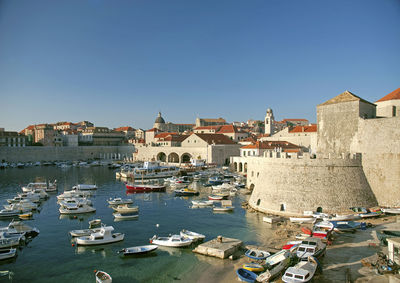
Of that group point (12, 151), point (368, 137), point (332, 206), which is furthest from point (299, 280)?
point (12, 151)

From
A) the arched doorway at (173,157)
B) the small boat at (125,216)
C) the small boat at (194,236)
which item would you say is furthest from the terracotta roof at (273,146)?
the small boat at (194,236)

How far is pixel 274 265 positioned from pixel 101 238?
10.8 m

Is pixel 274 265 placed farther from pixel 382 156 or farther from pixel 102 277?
pixel 382 156

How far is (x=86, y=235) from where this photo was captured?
65.5 feet

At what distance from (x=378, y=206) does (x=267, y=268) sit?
42.5 feet

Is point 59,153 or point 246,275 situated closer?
point 246,275

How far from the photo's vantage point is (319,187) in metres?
22.4

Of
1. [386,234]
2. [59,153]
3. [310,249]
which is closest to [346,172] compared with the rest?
[386,234]

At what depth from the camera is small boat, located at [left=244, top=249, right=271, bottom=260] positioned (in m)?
15.4

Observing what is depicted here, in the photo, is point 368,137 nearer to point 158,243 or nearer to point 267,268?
point 267,268

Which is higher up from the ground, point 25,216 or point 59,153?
point 59,153

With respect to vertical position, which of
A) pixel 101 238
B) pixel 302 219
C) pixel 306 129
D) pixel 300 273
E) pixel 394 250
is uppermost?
pixel 306 129

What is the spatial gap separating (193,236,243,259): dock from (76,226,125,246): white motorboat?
5399 millimetres

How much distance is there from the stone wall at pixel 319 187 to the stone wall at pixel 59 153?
76050 millimetres
